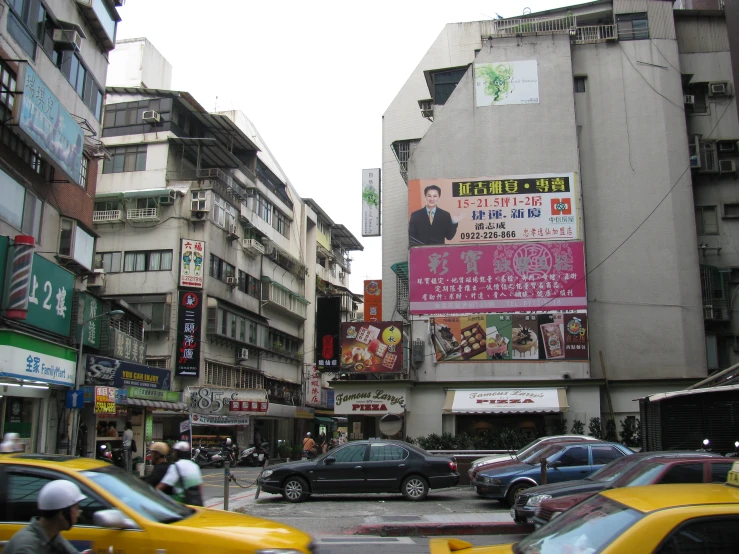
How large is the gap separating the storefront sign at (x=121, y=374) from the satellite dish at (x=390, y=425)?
9.68 metres

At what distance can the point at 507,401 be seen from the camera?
28.0 metres

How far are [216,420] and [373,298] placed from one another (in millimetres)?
10656

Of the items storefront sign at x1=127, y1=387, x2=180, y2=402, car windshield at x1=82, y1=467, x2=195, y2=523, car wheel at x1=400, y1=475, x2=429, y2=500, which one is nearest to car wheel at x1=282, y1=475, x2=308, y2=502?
car wheel at x1=400, y1=475, x2=429, y2=500

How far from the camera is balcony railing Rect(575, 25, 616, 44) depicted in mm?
33853

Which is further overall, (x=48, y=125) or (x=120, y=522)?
(x=48, y=125)

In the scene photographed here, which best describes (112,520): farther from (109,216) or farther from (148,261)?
(109,216)

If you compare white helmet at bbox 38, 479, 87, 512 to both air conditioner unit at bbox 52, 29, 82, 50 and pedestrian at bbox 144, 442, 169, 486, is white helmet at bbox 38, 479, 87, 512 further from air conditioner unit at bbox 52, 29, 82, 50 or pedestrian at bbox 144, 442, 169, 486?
air conditioner unit at bbox 52, 29, 82, 50

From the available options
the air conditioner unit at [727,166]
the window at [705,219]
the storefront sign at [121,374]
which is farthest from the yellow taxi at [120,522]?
the air conditioner unit at [727,166]

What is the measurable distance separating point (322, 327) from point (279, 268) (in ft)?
65.0

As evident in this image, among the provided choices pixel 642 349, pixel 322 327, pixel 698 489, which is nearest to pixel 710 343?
pixel 642 349

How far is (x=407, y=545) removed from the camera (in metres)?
10.6

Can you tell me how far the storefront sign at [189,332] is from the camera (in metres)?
37.7

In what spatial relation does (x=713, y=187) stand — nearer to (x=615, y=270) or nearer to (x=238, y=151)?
(x=615, y=270)

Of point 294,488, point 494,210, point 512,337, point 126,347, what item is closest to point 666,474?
point 294,488
